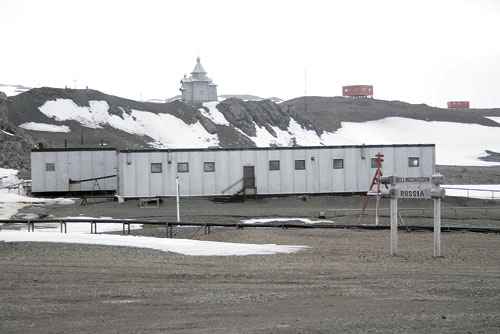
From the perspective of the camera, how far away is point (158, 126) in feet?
300

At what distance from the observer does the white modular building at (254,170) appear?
38.3m

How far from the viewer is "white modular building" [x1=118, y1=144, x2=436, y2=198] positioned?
38312mm

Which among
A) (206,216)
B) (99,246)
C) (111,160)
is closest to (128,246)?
(99,246)

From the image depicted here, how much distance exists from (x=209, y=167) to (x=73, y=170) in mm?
9794

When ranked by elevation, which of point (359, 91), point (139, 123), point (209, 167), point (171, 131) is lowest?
point (209, 167)

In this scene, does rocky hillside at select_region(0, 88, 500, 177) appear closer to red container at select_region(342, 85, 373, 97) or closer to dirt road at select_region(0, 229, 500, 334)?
dirt road at select_region(0, 229, 500, 334)

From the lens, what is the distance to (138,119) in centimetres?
9231

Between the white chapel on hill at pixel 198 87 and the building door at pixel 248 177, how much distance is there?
8326 centimetres

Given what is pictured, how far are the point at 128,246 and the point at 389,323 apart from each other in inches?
427

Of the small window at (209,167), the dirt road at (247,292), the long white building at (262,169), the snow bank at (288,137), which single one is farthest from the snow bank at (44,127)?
the dirt road at (247,292)

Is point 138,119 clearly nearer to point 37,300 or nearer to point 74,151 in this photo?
point 74,151

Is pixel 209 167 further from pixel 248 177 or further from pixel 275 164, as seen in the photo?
pixel 275 164

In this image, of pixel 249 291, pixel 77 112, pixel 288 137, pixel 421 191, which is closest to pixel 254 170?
pixel 421 191

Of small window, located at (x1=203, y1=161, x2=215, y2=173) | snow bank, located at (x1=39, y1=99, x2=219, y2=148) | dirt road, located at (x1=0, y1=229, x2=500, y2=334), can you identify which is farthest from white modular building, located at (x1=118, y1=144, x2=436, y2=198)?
snow bank, located at (x1=39, y1=99, x2=219, y2=148)
